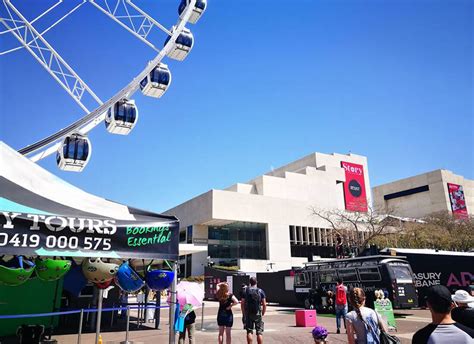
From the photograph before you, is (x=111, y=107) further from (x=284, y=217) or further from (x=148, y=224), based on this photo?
(x=284, y=217)

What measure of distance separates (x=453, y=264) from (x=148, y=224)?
22.0 m

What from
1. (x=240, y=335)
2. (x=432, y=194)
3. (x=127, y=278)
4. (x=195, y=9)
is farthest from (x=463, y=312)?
(x=432, y=194)

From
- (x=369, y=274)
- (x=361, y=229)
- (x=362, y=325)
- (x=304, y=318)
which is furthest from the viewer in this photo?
(x=361, y=229)

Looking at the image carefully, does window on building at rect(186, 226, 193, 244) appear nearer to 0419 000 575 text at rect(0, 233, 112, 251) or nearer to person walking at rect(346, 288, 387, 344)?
0419 000 575 text at rect(0, 233, 112, 251)

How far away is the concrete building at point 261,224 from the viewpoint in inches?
2101

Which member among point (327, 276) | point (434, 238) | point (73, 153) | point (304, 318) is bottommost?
point (304, 318)

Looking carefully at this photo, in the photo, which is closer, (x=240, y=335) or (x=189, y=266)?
(x=240, y=335)

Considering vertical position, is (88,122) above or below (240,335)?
Answer: above

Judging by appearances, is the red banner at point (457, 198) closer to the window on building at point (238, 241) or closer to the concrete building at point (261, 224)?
the concrete building at point (261, 224)

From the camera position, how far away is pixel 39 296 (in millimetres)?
11773

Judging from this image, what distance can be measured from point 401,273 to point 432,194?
266 ft

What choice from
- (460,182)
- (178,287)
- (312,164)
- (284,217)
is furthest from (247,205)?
(460,182)

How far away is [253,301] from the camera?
8.24m

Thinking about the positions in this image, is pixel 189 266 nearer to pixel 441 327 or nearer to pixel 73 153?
pixel 73 153
